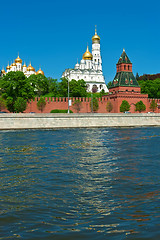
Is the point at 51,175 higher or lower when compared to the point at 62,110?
lower

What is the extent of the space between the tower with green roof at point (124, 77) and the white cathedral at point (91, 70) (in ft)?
133

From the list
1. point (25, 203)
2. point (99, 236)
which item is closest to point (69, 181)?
point (25, 203)

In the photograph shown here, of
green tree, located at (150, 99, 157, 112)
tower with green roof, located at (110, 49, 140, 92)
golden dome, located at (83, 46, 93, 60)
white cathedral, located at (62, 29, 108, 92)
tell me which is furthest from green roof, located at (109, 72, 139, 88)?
golden dome, located at (83, 46, 93, 60)

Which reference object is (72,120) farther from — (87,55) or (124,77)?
(87,55)

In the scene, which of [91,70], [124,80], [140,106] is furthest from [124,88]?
[91,70]

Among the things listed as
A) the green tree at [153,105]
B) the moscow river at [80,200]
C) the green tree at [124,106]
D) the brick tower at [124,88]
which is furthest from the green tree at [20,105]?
the moscow river at [80,200]

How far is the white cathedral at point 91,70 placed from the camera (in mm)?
116062

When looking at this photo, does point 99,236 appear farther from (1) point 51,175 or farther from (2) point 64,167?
(2) point 64,167

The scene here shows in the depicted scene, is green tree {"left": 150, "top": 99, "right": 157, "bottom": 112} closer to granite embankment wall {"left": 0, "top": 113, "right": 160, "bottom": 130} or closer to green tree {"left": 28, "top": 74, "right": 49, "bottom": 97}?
granite embankment wall {"left": 0, "top": 113, "right": 160, "bottom": 130}

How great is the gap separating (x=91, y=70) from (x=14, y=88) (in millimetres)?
62777

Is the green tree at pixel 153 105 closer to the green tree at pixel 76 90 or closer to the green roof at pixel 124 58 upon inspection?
the green roof at pixel 124 58

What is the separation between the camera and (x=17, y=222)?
6.60 m

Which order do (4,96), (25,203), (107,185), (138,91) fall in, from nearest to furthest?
(25,203) → (107,185) → (4,96) → (138,91)

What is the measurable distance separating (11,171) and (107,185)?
4.28 m
